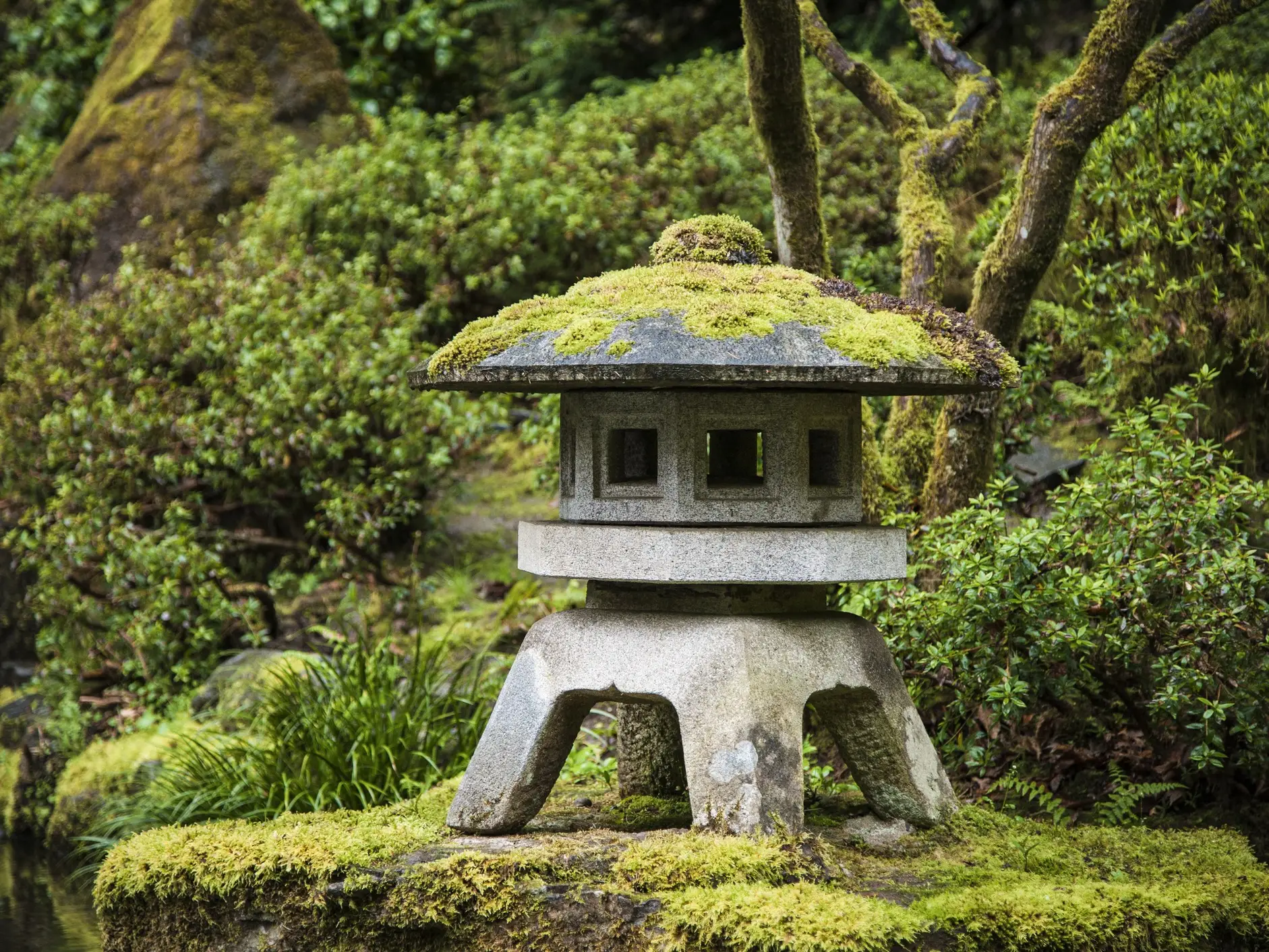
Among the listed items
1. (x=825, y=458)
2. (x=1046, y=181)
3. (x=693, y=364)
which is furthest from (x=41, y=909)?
(x=1046, y=181)

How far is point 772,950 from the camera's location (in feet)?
11.7

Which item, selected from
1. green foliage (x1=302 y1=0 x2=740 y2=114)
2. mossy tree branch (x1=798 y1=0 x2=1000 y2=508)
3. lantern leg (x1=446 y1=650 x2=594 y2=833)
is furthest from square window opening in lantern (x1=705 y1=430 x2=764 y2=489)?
green foliage (x1=302 y1=0 x2=740 y2=114)

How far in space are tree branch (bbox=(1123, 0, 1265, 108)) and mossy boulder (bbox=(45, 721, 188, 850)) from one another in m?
5.79

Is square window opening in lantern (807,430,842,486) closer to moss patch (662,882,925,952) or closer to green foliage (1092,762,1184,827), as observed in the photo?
moss patch (662,882,925,952)

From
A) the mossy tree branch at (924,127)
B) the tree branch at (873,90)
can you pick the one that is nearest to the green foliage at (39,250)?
the mossy tree branch at (924,127)

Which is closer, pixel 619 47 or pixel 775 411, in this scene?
pixel 775 411

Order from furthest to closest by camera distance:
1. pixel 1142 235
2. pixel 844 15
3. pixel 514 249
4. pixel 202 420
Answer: pixel 844 15, pixel 514 249, pixel 202 420, pixel 1142 235

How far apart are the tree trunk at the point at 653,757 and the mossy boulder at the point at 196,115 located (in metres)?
7.32

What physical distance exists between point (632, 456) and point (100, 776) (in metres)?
4.75

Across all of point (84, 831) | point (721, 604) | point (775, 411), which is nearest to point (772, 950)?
point (721, 604)

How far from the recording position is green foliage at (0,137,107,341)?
11.3 meters

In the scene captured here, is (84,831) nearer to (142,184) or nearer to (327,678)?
(327,678)

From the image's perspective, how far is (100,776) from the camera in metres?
7.95

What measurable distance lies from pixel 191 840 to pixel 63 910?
9.40ft
